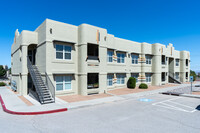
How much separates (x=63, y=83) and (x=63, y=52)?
3665 mm

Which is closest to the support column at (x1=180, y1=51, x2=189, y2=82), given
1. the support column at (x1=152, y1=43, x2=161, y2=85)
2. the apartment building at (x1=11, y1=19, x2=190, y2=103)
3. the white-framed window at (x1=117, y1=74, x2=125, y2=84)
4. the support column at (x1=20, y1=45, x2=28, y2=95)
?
the support column at (x1=152, y1=43, x2=161, y2=85)

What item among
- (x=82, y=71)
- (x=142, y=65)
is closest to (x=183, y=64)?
(x=142, y=65)

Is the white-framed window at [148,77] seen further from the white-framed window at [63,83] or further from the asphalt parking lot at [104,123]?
the asphalt parking lot at [104,123]

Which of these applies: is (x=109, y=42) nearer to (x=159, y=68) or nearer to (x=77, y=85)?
(x=77, y=85)

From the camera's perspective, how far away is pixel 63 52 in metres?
15.2

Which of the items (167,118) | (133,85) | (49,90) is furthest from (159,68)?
(49,90)

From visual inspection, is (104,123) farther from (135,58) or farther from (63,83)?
(135,58)

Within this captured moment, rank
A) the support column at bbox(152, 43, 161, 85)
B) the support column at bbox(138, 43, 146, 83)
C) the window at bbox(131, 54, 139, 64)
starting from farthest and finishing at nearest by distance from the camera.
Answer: the support column at bbox(152, 43, 161, 85) < the support column at bbox(138, 43, 146, 83) < the window at bbox(131, 54, 139, 64)

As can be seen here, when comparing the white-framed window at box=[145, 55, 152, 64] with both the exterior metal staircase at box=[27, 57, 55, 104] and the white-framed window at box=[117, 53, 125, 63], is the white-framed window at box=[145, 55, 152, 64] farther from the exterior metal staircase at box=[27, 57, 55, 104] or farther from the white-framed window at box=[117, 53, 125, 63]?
the exterior metal staircase at box=[27, 57, 55, 104]

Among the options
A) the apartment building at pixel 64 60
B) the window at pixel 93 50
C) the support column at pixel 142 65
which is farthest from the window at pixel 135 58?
the window at pixel 93 50

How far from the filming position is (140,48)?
2538 centimetres

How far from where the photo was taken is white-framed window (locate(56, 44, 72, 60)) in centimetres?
1489

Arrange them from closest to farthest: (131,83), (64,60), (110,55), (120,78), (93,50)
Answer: (64,60) < (93,50) < (110,55) < (131,83) < (120,78)

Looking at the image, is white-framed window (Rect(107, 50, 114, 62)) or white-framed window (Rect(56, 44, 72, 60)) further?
white-framed window (Rect(107, 50, 114, 62))
